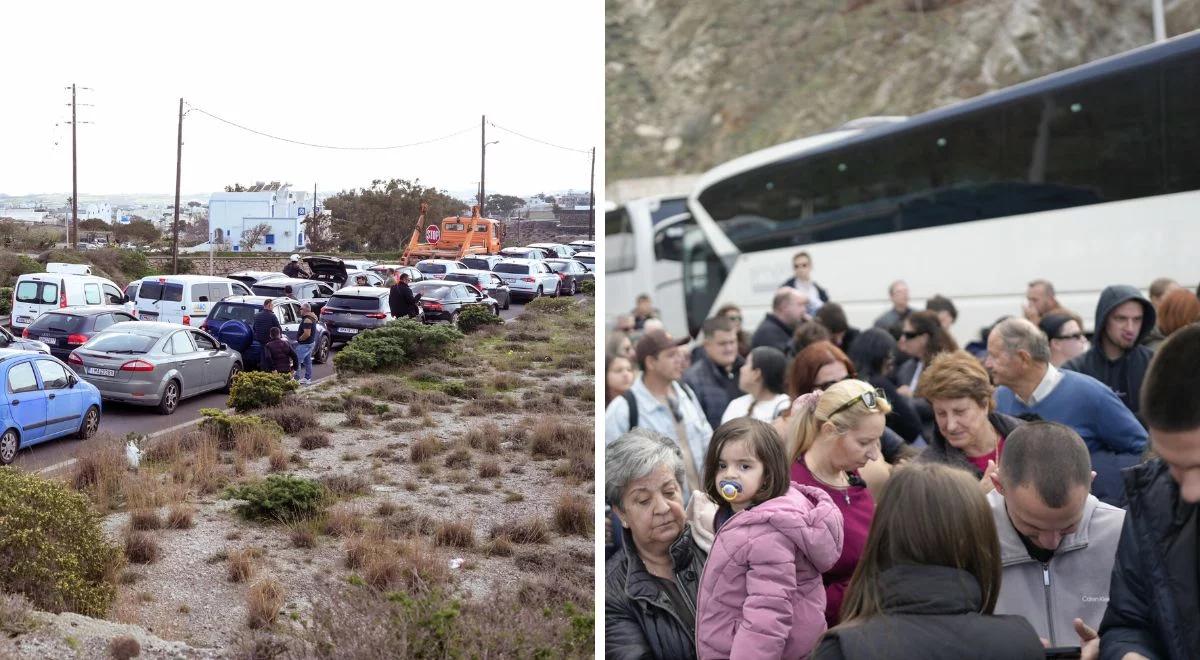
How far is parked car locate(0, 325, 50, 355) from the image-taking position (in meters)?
3.91

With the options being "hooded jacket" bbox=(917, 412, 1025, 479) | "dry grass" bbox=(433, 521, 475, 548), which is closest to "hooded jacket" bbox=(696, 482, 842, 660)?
"hooded jacket" bbox=(917, 412, 1025, 479)

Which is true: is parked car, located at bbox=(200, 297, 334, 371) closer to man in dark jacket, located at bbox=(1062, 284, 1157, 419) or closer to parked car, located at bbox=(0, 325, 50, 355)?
parked car, located at bbox=(0, 325, 50, 355)

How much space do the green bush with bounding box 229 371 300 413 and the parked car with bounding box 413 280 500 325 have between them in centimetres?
78

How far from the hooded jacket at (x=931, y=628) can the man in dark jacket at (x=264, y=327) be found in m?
3.19

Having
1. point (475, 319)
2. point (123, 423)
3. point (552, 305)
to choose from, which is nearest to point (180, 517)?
point (123, 423)

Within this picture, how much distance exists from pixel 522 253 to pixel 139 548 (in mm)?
2231

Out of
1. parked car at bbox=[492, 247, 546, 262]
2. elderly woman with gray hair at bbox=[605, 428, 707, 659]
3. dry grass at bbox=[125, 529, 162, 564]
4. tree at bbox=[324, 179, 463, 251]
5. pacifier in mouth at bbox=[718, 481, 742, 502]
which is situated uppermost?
tree at bbox=[324, 179, 463, 251]

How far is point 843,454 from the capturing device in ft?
8.33

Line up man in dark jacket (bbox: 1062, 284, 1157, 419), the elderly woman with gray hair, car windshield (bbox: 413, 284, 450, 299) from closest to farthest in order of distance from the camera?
the elderly woman with gray hair < man in dark jacket (bbox: 1062, 284, 1157, 419) < car windshield (bbox: 413, 284, 450, 299)

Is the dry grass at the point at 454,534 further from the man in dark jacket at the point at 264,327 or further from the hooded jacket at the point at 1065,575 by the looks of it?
the hooded jacket at the point at 1065,575

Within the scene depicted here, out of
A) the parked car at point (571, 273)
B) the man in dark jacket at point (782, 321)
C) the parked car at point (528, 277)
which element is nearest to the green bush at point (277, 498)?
the parked car at point (528, 277)

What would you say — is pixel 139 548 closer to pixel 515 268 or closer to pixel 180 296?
pixel 180 296

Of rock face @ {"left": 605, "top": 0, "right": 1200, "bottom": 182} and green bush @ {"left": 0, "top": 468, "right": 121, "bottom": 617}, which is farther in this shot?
rock face @ {"left": 605, "top": 0, "right": 1200, "bottom": 182}

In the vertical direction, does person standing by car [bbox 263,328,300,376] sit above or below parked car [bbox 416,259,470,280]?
below
